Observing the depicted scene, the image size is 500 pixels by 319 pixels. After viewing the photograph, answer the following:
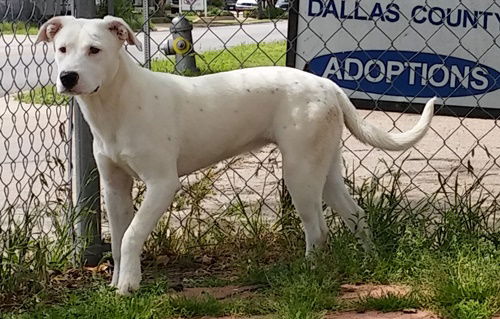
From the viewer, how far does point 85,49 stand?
3.91m

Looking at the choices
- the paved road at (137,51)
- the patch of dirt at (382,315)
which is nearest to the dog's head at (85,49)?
the patch of dirt at (382,315)

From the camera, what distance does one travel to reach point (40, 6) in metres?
5.52

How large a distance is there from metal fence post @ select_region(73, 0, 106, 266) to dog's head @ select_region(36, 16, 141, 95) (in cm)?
83

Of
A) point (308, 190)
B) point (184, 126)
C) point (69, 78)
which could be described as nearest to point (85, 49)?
point (69, 78)

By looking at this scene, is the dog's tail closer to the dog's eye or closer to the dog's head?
the dog's head

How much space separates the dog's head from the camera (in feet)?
12.6

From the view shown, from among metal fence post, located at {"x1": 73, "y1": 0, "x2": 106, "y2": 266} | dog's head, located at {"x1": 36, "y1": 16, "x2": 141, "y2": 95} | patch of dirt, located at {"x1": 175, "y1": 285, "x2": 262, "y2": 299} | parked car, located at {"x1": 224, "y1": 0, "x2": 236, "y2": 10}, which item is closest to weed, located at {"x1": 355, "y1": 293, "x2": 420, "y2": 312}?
patch of dirt, located at {"x1": 175, "y1": 285, "x2": 262, "y2": 299}

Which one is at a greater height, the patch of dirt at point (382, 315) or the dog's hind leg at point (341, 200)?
the dog's hind leg at point (341, 200)

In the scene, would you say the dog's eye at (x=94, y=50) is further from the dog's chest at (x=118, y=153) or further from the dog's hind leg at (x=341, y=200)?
the dog's hind leg at (x=341, y=200)

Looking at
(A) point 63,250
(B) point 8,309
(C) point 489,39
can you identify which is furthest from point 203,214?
(C) point 489,39

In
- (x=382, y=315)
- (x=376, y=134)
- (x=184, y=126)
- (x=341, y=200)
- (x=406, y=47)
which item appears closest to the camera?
(x=382, y=315)

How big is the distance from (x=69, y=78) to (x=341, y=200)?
5.50ft

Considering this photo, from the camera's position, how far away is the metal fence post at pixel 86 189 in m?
4.86

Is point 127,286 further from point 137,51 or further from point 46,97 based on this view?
point 137,51
